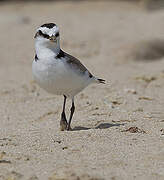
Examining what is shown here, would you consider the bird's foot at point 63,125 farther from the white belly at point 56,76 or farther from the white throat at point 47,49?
the white throat at point 47,49

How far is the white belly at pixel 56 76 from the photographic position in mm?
5164

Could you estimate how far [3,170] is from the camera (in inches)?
160

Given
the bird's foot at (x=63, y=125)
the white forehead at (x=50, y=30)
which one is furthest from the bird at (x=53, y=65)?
the bird's foot at (x=63, y=125)

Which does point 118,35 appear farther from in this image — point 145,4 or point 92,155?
point 92,155

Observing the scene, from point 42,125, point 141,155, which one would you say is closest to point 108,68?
point 42,125

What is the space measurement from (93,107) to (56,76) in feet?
5.06

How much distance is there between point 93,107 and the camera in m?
6.61

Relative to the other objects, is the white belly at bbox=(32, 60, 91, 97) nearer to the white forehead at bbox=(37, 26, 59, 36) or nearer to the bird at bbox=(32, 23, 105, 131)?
the bird at bbox=(32, 23, 105, 131)

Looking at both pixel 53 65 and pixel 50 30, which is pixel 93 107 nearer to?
pixel 53 65

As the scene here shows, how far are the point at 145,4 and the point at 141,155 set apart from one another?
11968 mm

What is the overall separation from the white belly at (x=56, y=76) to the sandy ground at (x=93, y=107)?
469 mm

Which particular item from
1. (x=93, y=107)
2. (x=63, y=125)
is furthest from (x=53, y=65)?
(x=93, y=107)

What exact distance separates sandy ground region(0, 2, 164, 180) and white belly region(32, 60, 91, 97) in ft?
1.54

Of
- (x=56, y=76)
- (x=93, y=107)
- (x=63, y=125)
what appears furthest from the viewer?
(x=93, y=107)
